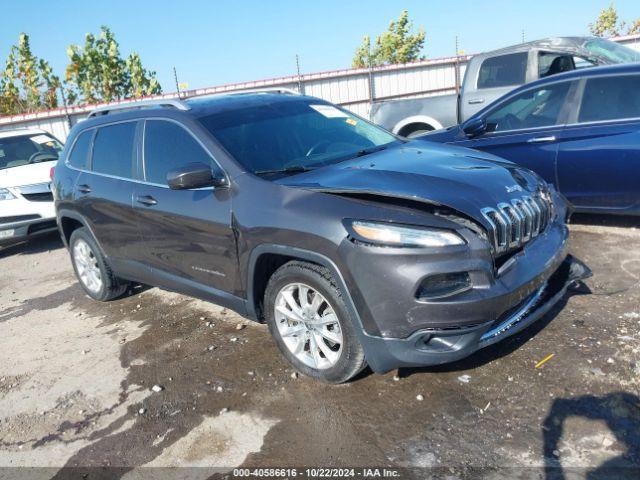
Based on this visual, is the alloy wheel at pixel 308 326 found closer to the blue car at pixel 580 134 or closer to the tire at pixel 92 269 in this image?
the tire at pixel 92 269

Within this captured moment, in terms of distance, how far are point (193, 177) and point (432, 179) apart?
4.73 ft

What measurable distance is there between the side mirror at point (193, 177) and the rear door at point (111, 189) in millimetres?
1016

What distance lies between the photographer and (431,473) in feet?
8.11

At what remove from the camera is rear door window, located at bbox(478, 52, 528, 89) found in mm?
7770

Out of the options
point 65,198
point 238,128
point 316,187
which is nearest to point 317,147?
point 238,128

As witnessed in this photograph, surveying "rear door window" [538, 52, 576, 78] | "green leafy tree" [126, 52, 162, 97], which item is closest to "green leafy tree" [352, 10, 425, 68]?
"green leafy tree" [126, 52, 162, 97]

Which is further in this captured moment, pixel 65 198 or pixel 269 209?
pixel 65 198

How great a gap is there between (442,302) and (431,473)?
2.58ft

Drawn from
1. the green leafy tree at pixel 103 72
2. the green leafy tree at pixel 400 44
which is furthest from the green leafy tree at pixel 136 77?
the green leafy tree at pixel 400 44

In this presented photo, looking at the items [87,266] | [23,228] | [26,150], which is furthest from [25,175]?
[87,266]

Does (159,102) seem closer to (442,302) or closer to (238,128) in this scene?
(238,128)

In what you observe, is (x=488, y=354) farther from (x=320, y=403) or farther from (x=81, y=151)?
(x=81, y=151)

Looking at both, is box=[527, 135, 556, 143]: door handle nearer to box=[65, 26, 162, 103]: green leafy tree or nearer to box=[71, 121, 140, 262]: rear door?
box=[71, 121, 140, 262]: rear door

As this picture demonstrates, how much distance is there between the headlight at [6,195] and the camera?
7.50 metres
